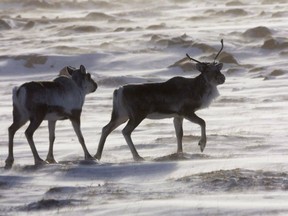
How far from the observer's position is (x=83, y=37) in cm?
4322

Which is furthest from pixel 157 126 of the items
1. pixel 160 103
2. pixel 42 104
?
pixel 42 104

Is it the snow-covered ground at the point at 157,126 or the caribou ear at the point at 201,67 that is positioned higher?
the caribou ear at the point at 201,67

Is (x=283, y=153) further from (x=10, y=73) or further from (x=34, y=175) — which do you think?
(x=10, y=73)

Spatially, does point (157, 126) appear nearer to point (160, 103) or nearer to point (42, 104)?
point (160, 103)

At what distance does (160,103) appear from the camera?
14.3 meters

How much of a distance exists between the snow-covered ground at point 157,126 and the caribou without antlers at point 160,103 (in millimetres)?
500

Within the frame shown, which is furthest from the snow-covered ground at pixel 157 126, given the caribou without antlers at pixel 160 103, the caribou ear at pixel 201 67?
the caribou ear at pixel 201 67

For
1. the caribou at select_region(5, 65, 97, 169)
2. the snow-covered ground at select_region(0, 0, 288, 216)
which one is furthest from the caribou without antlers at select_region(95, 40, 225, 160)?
the caribou at select_region(5, 65, 97, 169)

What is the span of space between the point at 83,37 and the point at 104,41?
103 inches

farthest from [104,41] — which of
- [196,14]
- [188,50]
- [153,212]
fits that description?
[153,212]

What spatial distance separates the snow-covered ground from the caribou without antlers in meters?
0.50

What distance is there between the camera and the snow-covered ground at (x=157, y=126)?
1054 centimetres

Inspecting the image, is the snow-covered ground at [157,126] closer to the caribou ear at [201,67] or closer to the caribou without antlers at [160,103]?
the caribou without antlers at [160,103]

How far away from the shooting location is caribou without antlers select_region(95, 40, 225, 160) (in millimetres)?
14266
